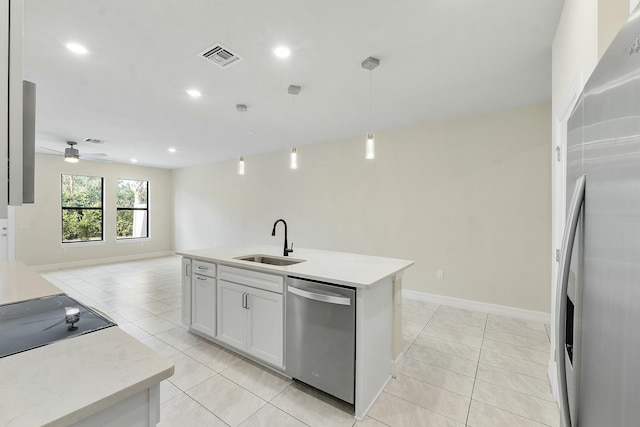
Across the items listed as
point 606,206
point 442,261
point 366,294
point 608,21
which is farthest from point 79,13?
point 442,261

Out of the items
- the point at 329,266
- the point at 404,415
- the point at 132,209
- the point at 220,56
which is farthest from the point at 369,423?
the point at 132,209

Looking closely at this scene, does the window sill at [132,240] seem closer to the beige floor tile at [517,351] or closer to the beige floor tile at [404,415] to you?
the beige floor tile at [404,415]

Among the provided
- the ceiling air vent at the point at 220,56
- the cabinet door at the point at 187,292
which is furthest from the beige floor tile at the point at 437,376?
the ceiling air vent at the point at 220,56

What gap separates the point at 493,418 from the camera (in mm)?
1870

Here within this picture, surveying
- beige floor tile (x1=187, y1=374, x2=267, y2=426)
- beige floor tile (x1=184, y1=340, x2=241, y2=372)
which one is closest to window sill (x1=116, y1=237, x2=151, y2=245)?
beige floor tile (x1=184, y1=340, x2=241, y2=372)

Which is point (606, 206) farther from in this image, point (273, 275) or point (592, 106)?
point (273, 275)

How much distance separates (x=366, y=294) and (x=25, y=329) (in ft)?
5.54

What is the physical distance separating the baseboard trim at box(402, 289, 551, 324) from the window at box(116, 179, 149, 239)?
7590 millimetres

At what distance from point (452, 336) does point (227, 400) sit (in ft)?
7.86

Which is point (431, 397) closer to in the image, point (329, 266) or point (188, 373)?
point (329, 266)

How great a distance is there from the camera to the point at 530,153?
3422mm

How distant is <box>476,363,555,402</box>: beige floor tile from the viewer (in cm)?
212

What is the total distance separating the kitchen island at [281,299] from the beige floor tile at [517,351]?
1113mm

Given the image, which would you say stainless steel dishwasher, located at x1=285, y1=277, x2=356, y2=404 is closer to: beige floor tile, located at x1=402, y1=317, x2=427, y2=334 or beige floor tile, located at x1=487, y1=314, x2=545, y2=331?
beige floor tile, located at x1=402, y1=317, x2=427, y2=334
